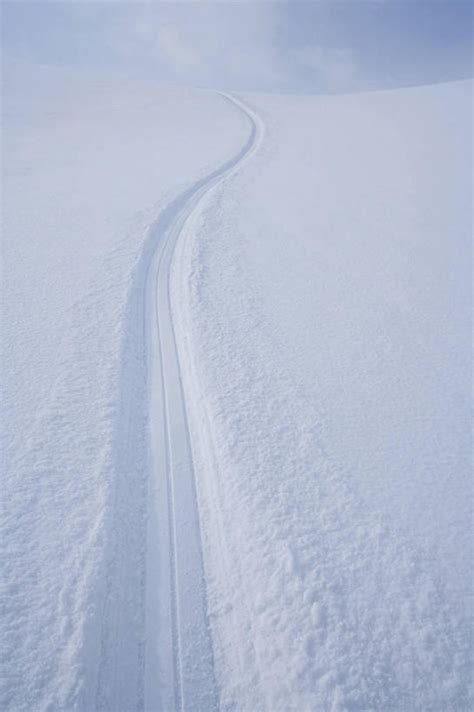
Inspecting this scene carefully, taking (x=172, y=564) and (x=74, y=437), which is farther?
(x=74, y=437)

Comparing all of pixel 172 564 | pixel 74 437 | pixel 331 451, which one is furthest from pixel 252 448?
pixel 74 437

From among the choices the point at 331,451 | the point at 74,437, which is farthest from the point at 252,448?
the point at 74,437

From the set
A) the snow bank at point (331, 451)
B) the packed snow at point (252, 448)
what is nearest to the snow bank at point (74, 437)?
the packed snow at point (252, 448)

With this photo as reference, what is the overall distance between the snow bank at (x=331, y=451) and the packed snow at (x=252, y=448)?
0.01 metres

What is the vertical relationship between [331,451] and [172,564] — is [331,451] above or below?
above

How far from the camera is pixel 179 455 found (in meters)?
2.24

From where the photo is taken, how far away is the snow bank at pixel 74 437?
4.81ft

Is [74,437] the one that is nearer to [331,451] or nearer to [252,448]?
[252,448]

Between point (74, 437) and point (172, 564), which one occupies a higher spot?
point (74, 437)

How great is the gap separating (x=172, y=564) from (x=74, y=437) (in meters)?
0.86

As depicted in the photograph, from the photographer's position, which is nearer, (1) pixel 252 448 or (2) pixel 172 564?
(2) pixel 172 564

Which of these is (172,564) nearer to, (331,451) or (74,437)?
(74,437)

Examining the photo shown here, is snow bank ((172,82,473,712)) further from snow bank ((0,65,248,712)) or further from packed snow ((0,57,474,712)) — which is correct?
snow bank ((0,65,248,712))

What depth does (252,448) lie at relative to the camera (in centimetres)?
222
